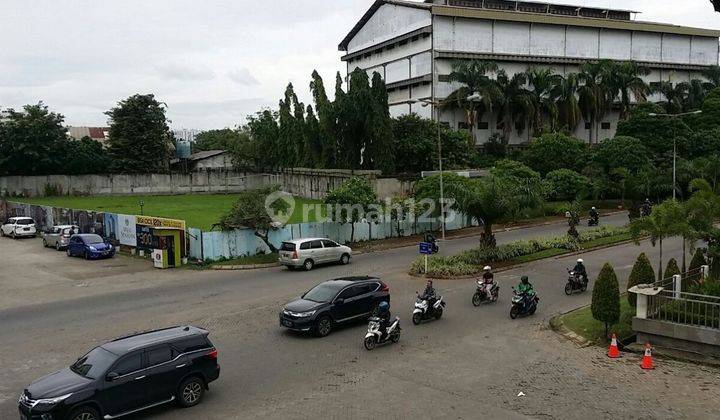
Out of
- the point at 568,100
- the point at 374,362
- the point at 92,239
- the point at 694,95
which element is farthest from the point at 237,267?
the point at 694,95

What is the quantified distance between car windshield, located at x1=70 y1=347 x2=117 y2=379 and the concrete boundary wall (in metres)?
39.7

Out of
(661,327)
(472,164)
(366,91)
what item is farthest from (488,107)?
(661,327)

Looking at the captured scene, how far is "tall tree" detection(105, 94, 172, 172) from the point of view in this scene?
242 ft

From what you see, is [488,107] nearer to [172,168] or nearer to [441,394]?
[172,168]

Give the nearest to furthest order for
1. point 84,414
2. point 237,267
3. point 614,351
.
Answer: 1. point 84,414
2. point 614,351
3. point 237,267

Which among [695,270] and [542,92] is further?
[542,92]

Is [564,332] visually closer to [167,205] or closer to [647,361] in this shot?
[647,361]

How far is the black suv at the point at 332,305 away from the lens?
55.5ft

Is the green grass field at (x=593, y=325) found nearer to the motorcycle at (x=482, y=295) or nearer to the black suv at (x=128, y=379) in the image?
the motorcycle at (x=482, y=295)

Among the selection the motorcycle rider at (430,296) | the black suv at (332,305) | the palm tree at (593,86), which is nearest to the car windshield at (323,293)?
the black suv at (332,305)

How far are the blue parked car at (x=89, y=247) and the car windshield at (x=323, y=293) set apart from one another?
1946 cm

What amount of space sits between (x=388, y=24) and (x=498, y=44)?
1415 cm

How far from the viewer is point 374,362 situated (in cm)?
1485

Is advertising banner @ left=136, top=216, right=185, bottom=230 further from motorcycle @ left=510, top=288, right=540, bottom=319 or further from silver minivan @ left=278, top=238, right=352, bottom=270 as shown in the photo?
motorcycle @ left=510, top=288, right=540, bottom=319
